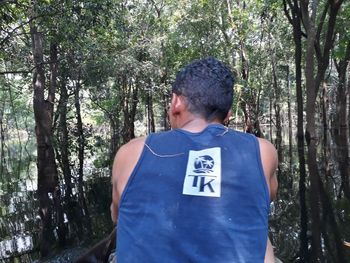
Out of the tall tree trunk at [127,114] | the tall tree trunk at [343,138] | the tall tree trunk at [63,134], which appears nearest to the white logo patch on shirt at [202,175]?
the tall tree trunk at [343,138]

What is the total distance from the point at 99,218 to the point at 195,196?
6857mm

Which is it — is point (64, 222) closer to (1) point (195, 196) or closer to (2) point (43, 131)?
(2) point (43, 131)

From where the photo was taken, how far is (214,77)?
57.2 inches

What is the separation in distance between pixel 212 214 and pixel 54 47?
13.9 metres

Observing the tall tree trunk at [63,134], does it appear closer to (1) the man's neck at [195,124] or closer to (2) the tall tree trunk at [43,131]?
(2) the tall tree trunk at [43,131]

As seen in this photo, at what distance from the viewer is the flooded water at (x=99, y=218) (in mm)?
5859

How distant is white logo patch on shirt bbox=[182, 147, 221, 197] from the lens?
1241 mm

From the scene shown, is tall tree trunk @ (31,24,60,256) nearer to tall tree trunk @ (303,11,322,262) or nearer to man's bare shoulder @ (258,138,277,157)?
tall tree trunk @ (303,11,322,262)

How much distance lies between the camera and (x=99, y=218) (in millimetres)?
7816

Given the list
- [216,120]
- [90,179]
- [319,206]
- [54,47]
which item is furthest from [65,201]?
[216,120]

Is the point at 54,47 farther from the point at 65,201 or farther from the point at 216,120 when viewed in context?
the point at 216,120

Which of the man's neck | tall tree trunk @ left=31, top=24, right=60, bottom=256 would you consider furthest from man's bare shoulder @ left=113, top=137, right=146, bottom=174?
tall tree trunk @ left=31, top=24, right=60, bottom=256

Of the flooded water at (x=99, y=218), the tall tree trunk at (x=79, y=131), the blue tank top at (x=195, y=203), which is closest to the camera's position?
the blue tank top at (x=195, y=203)

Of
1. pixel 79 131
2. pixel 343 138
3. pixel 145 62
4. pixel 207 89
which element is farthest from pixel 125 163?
pixel 343 138
